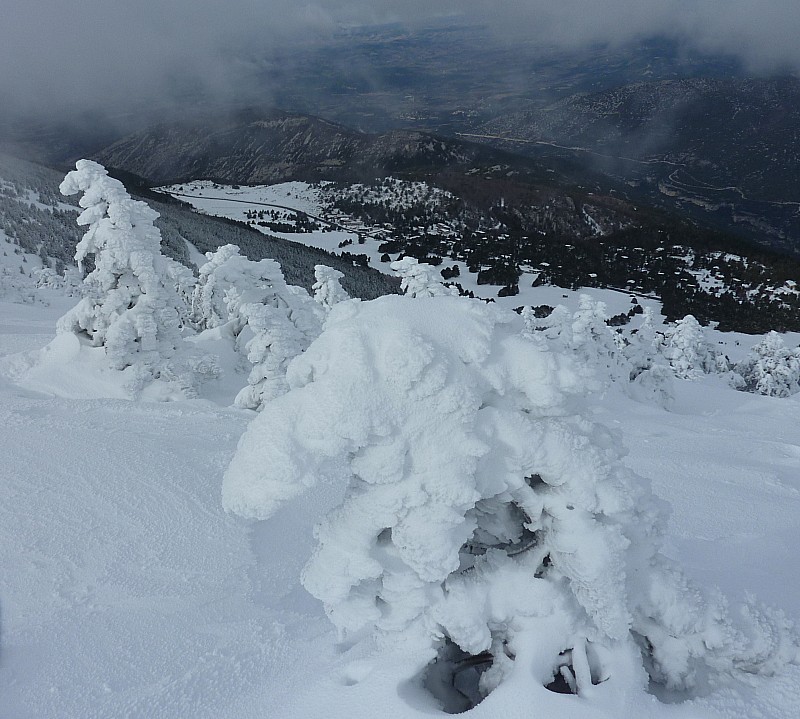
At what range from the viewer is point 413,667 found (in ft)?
12.1

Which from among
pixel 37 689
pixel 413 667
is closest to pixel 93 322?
pixel 37 689

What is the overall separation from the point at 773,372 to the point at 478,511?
3917cm

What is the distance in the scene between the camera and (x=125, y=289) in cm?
1488

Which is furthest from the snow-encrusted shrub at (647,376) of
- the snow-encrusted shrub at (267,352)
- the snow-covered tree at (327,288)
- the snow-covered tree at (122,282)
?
the snow-covered tree at (122,282)

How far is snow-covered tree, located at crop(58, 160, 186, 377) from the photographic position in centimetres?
1400

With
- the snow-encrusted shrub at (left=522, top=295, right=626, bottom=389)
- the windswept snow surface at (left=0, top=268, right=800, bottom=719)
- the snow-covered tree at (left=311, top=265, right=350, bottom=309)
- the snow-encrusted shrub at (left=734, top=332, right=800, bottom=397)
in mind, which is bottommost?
the snow-encrusted shrub at (left=734, top=332, right=800, bottom=397)

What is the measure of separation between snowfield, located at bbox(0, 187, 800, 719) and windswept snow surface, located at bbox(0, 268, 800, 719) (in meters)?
0.02

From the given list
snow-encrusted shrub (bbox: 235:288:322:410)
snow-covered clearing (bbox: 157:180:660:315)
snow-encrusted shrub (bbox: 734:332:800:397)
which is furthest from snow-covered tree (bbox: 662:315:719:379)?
snow-encrusted shrub (bbox: 235:288:322:410)

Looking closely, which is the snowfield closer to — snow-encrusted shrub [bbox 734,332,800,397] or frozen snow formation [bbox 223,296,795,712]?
frozen snow formation [bbox 223,296,795,712]

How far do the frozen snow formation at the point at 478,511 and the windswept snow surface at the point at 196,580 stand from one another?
0.99 feet

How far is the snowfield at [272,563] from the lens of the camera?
11.1ft

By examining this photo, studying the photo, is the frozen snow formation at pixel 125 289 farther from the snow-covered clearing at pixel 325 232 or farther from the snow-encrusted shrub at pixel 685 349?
the snow-encrusted shrub at pixel 685 349

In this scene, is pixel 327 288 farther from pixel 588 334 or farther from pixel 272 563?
pixel 272 563

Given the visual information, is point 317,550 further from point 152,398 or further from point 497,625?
point 152,398
